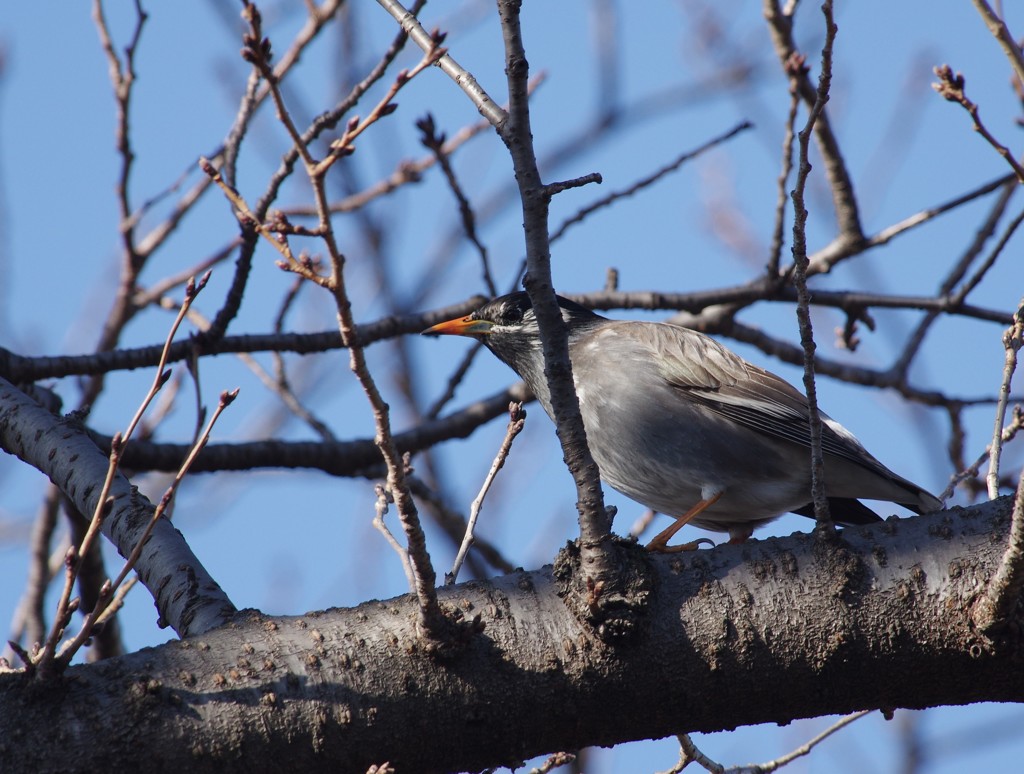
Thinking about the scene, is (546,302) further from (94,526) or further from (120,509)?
(120,509)

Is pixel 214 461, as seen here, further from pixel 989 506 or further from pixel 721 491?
pixel 989 506

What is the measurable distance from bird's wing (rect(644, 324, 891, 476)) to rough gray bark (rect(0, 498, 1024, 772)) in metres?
1.98

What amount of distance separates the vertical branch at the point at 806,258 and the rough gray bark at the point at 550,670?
0.27 m

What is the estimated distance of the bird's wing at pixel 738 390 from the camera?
5184 millimetres

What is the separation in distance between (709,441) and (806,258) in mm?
2448

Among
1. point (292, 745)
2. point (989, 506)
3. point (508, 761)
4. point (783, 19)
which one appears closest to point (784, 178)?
point (783, 19)

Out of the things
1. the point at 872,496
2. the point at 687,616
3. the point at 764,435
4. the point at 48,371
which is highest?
the point at 48,371

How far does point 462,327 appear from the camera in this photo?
6.10 meters

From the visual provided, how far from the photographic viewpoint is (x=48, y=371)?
14.9 ft

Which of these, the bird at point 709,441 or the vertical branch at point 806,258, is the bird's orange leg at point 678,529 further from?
the vertical branch at point 806,258

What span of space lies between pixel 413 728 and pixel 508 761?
303mm

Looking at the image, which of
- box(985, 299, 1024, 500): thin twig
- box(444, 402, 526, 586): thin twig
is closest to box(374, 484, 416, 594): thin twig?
box(444, 402, 526, 586): thin twig

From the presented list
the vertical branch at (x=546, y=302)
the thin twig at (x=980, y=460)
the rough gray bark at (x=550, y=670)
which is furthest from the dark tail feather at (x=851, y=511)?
the vertical branch at (x=546, y=302)

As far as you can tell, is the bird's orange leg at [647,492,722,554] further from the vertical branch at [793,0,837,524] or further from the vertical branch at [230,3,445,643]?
the vertical branch at [230,3,445,643]
